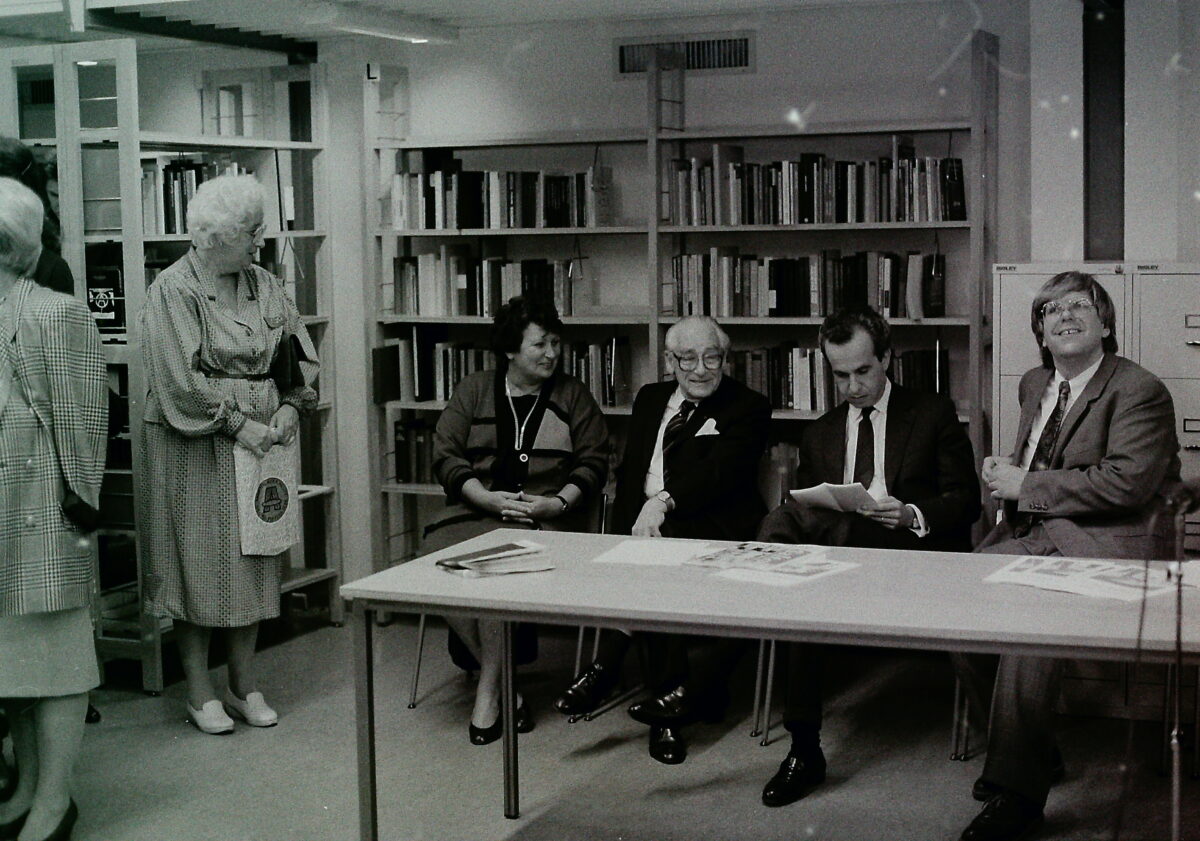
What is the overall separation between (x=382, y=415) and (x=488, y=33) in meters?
1.69

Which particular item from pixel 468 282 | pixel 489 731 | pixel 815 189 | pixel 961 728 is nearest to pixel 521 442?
pixel 489 731

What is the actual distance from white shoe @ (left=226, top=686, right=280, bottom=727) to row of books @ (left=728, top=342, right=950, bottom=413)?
213cm

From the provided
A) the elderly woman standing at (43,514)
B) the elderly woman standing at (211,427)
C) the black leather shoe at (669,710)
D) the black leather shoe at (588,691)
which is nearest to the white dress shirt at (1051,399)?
the black leather shoe at (669,710)

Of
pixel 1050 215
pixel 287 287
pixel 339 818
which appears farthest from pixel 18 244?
pixel 1050 215

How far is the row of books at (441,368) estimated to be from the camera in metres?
5.61

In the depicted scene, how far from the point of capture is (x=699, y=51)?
5.66 meters

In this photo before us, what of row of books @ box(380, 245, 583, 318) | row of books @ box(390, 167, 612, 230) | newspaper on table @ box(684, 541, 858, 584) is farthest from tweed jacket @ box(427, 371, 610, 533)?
newspaper on table @ box(684, 541, 858, 584)

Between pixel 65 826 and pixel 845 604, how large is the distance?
7.01ft

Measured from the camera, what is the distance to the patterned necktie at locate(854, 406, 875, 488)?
14.3 feet

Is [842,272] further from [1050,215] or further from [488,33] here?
[488,33]

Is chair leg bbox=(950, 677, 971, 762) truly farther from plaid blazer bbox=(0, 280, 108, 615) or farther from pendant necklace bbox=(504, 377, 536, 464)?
plaid blazer bbox=(0, 280, 108, 615)

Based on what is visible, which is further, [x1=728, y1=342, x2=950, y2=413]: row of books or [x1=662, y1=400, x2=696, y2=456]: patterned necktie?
[x1=728, y1=342, x2=950, y2=413]: row of books

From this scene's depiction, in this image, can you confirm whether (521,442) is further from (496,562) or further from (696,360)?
(496,562)

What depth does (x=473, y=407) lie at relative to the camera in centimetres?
485
